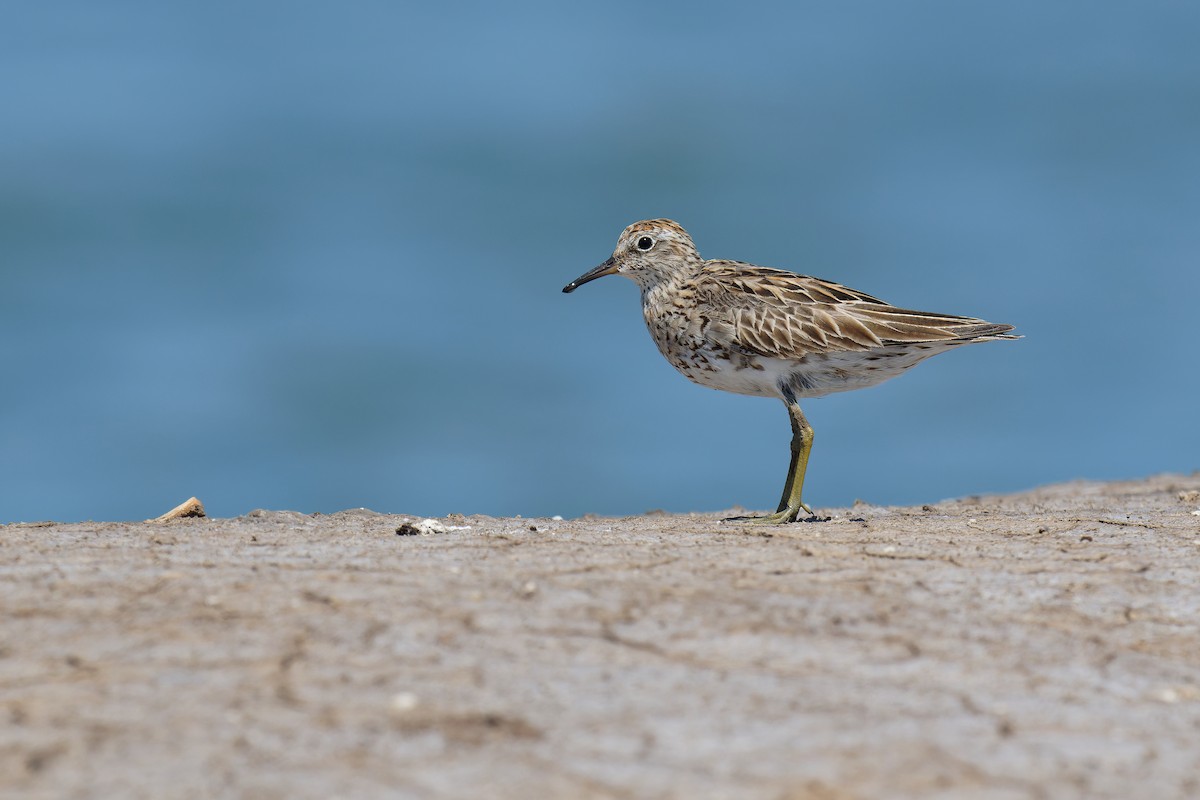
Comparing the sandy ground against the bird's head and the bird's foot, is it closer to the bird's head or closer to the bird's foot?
the bird's foot

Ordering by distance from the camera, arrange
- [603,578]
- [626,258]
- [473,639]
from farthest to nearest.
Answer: [626,258], [603,578], [473,639]

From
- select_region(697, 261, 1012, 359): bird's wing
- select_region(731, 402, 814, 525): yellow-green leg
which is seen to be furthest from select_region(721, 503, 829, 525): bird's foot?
select_region(697, 261, 1012, 359): bird's wing

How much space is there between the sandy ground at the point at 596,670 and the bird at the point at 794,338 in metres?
2.31

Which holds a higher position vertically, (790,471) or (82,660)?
(790,471)

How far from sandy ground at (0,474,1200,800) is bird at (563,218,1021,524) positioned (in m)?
2.31

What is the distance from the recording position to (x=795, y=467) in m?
8.83

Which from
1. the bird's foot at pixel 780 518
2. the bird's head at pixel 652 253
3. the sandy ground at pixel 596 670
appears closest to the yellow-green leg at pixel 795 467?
the bird's foot at pixel 780 518

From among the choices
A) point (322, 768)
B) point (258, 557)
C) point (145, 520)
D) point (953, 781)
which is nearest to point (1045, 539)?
point (953, 781)

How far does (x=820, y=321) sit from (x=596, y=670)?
480cm

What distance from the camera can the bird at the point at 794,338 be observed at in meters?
8.67

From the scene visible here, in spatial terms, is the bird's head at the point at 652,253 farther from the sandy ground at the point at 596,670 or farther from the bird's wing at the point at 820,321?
the sandy ground at the point at 596,670

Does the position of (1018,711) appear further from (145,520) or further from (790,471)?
(145,520)

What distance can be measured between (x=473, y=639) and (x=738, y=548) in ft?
6.90

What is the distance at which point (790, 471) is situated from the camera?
887cm
